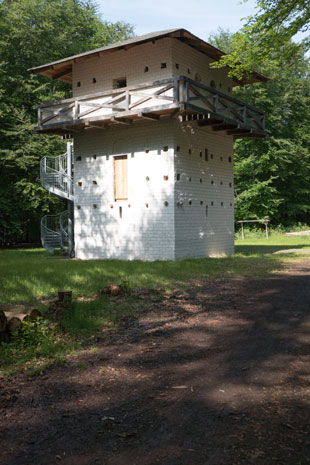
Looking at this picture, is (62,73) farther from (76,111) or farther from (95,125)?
(95,125)

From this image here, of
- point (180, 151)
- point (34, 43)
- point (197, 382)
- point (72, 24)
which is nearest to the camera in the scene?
point (197, 382)

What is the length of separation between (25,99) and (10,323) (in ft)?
101

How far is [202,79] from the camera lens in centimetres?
2123

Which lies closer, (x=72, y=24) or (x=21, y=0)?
(x=21, y=0)

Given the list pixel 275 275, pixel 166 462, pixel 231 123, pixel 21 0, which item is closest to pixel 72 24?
pixel 21 0

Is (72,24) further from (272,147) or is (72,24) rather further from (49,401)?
(49,401)

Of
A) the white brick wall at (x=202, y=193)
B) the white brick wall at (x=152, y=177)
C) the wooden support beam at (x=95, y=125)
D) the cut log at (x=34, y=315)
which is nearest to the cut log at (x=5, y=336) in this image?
the cut log at (x=34, y=315)

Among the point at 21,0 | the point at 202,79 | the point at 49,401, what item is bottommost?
the point at 49,401

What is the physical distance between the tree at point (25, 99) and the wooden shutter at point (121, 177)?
1209 centimetres

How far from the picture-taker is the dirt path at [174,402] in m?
3.56

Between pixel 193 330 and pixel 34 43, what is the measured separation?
32562 mm

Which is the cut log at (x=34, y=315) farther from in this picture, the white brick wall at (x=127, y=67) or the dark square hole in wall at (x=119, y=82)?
the dark square hole in wall at (x=119, y=82)

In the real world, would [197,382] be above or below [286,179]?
below

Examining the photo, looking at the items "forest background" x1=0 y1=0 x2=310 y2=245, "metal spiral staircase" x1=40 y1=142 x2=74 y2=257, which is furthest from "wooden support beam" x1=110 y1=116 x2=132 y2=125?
"forest background" x1=0 y1=0 x2=310 y2=245
